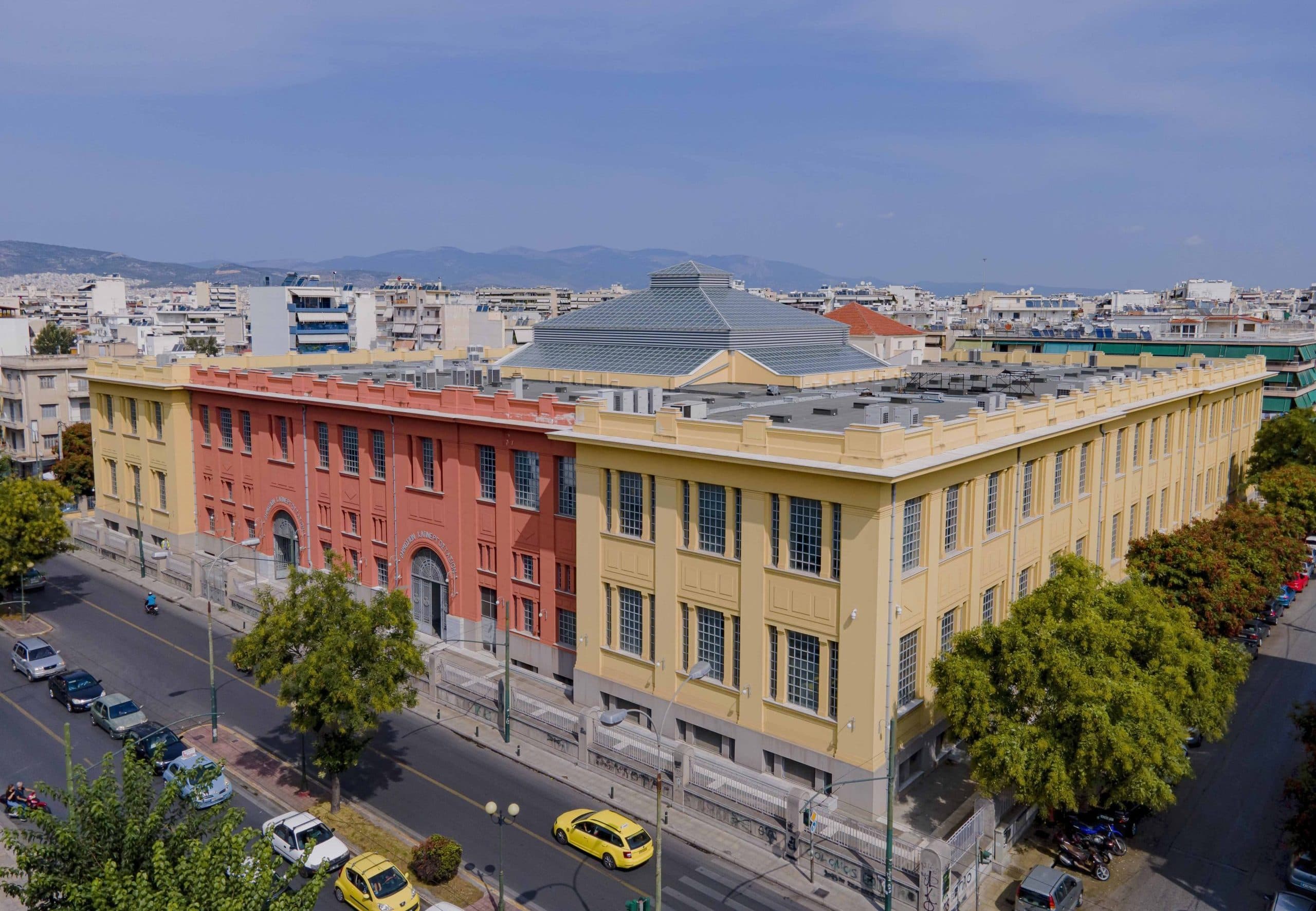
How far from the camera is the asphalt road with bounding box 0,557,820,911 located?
1395 inches

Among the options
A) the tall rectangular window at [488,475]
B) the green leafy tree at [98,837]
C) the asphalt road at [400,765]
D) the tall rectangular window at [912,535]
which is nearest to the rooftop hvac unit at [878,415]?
the tall rectangular window at [912,535]

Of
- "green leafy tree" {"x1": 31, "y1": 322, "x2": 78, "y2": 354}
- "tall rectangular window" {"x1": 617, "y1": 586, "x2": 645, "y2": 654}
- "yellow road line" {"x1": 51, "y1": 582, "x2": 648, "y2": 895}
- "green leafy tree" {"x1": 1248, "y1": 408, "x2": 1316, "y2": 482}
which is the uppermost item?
"green leafy tree" {"x1": 31, "y1": 322, "x2": 78, "y2": 354}

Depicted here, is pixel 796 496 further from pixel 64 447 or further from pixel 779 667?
pixel 64 447

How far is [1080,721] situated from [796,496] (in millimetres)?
12573

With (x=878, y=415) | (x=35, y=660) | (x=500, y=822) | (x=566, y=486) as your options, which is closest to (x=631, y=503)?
(x=566, y=486)

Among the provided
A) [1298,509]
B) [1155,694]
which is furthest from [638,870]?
[1298,509]

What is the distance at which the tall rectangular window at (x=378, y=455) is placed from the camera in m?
61.8

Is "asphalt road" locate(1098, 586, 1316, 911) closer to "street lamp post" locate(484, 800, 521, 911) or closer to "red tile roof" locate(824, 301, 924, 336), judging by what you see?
"street lamp post" locate(484, 800, 521, 911)

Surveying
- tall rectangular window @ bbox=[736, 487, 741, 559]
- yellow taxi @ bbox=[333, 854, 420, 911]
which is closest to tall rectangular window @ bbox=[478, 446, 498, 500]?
tall rectangular window @ bbox=[736, 487, 741, 559]

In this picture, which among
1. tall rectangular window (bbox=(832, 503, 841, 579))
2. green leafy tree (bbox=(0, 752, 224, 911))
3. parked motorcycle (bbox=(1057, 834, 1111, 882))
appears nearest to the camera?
green leafy tree (bbox=(0, 752, 224, 911))

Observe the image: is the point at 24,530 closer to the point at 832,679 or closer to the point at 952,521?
the point at 832,679

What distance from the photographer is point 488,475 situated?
55.9 meters

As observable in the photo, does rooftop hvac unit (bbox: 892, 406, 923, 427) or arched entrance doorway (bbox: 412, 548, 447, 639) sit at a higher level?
rooftop hvac unit (bbox: 892, 406, 923, 427)

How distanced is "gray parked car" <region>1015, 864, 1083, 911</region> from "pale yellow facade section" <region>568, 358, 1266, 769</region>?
22.1ft
